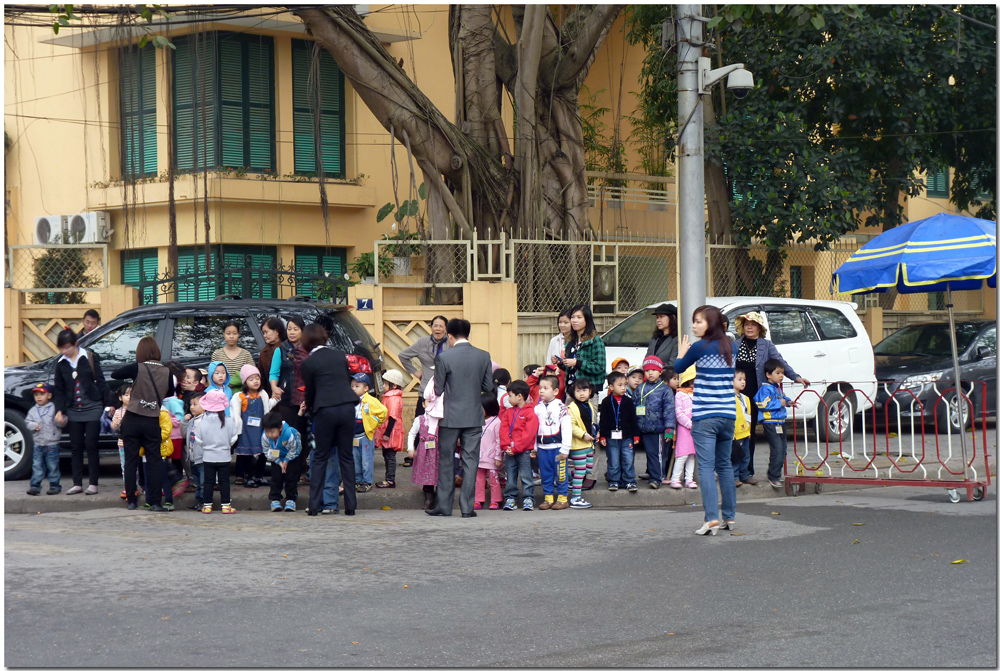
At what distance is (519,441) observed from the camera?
9.55 meters

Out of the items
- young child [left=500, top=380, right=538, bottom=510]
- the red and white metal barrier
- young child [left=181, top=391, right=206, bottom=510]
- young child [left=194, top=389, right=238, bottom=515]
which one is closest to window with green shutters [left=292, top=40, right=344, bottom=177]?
young child [left=181, top=391, right=206, bottom=510]

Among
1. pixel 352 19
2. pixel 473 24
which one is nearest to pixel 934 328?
pixel 473 24

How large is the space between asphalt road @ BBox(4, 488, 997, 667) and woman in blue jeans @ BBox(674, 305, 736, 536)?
15.0 inches

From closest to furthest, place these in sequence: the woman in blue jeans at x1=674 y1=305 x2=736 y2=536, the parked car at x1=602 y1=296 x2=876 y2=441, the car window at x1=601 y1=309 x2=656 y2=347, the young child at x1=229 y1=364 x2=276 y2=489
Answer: the woman in blue jeans at x1=674 y1=305 x2=736 y2=536, the young child at x1=229 y1=364 x2=276 y2=489, the parked car at x1=602 y1=296 x2=876 y2=441, the car window at x1=601 y1=309 x2=656 y2=347

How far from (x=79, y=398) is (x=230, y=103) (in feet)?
35.7

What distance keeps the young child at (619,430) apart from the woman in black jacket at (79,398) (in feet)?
15.9

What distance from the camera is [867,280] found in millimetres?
10062

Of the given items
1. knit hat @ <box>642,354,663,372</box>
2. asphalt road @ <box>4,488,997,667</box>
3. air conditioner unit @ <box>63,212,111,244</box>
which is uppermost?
air conditioner unit @ <box>63,212,111,244</box>

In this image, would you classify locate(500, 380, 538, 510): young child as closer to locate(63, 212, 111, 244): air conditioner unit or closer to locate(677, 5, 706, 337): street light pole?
locate(677, 5, 706, 337): street light pole

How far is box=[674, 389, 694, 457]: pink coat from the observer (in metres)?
10.2

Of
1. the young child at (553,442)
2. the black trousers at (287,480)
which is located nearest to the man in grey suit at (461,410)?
the young child at (553,442)

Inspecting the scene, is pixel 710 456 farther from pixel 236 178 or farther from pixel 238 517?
pixel 236 178

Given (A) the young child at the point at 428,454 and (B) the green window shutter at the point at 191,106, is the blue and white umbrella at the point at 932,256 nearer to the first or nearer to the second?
(A) the young child at the point at 428,454

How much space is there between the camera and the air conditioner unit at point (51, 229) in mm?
20562
